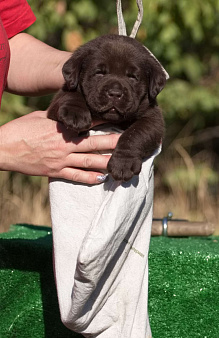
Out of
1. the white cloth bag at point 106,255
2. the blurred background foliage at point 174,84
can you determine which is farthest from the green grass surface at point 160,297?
the blurred background foliage at point 174,84

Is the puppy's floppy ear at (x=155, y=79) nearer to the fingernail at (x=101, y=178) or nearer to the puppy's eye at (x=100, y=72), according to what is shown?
the puppy's eye at (x=100, y=72)

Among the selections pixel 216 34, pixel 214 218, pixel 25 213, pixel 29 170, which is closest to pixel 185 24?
pixel 216 34

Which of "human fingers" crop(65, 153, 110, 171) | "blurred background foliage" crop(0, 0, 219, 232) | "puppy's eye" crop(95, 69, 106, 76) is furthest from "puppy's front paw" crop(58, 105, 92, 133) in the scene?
"blurred background foliage" crop(0, 0, 219, 232)

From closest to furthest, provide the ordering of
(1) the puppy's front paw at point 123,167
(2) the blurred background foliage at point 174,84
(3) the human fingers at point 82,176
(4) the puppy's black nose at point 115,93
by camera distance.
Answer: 1. (1) the puppy's front paw at point 123,167
2. (3) the human fingers at point 82,176
3. (4) the puppy's black nose at point 115,93
4. (2) the blurred background foliage at point 174,84

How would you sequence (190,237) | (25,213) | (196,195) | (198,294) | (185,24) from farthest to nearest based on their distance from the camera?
(196,195) → (25,213) → (185,24) → (190,237) → (198,294)

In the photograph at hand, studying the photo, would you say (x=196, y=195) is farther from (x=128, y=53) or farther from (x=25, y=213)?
(x=128, y=53)
